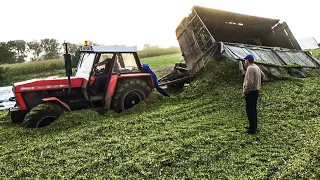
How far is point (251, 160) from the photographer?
3.98m

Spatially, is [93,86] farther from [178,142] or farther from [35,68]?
[35,68]

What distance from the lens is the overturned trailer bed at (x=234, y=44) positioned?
8.48m

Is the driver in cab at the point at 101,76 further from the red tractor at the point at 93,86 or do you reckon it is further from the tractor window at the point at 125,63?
the tractor window at the point at 125,63

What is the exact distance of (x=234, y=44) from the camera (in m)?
8.73

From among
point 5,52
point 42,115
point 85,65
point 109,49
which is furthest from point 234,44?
point 5,52

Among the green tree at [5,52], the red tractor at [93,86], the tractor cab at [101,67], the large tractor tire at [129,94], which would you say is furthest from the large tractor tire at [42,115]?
the green tree at [5,52]

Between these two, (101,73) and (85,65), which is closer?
(101,73)

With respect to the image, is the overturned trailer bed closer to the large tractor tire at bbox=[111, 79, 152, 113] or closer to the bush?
the large tractor tire at bbox=[111, 79, 152, 113]

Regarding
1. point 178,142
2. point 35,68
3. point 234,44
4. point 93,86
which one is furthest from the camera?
point 35,68

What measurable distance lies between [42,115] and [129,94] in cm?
198

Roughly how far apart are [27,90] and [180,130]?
131 inches

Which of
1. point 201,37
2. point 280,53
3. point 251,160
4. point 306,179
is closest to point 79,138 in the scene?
point 251,160

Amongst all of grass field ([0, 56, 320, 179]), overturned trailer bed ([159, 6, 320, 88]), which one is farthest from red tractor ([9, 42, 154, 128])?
overturned trailer bed ([159, 6, 320, 88])

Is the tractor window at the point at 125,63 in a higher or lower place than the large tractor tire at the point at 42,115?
higher
